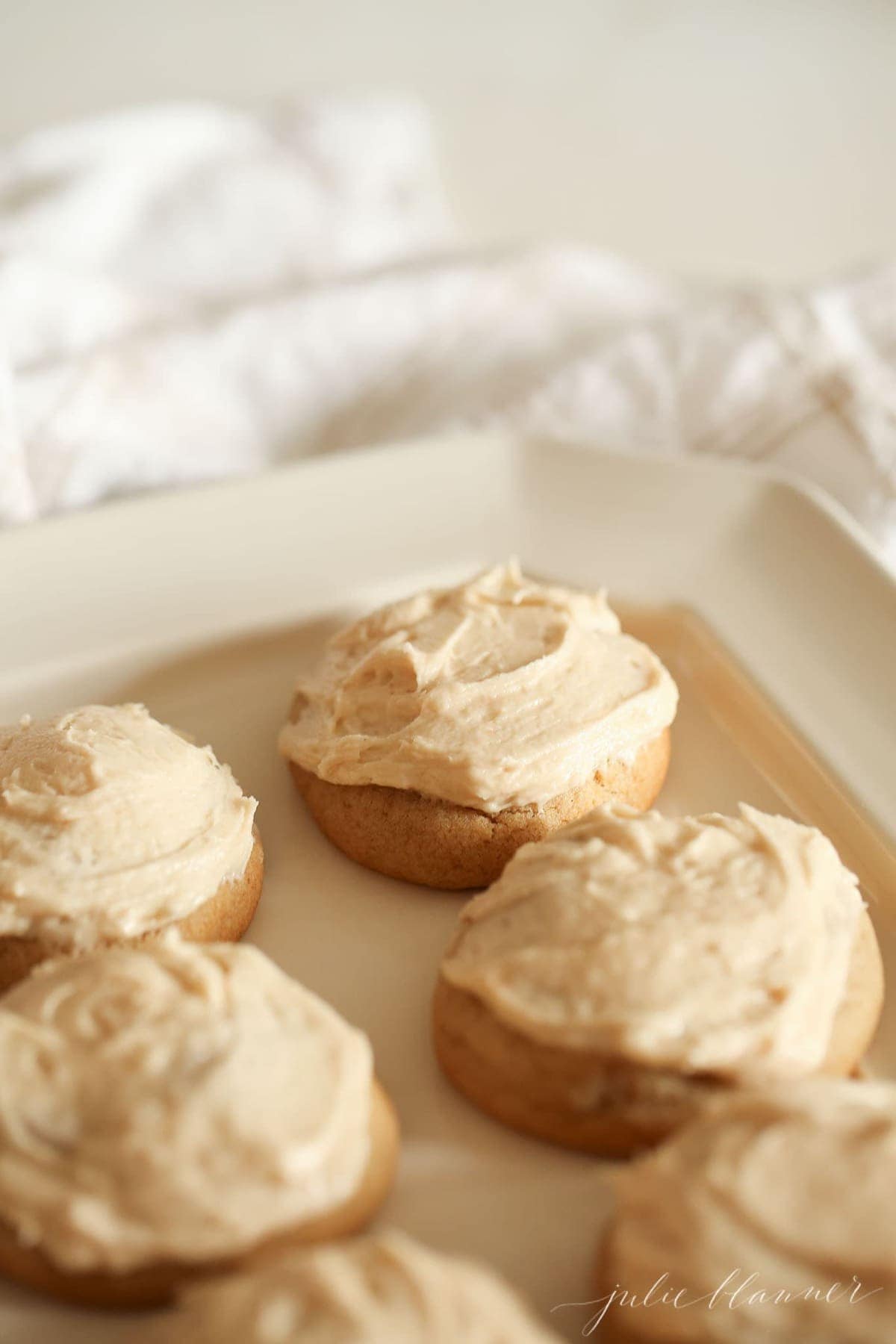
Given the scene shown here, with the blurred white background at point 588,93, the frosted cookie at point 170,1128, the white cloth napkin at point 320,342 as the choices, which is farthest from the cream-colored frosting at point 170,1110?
the blurred white background at point 588,93

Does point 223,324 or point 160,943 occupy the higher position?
point 223,324

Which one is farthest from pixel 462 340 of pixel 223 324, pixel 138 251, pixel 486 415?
pixel 138 251

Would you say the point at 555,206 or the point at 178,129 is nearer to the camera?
the point at 178,129

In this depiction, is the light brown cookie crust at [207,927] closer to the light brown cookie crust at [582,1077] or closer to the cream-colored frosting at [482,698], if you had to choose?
the cream-colored frosting at [482,698]

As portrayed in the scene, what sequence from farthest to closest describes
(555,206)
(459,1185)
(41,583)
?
(555,206) → (41,583) → (459,1185)

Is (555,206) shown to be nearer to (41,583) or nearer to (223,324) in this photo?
(223,324)

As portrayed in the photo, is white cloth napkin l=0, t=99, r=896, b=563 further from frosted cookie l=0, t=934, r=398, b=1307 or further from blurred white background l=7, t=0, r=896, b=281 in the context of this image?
frosted cookie l=0, t=934, r=398, b=1307
